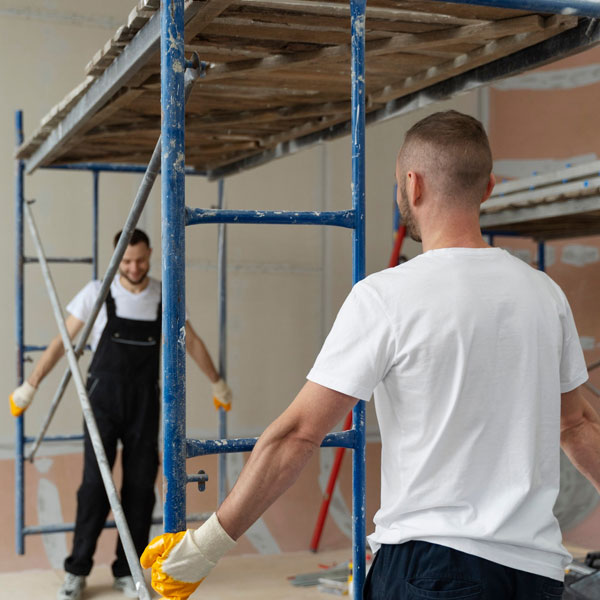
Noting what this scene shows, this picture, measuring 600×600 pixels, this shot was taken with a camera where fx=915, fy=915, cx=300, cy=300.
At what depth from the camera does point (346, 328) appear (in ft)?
5.66

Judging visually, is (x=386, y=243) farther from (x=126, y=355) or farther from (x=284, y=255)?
(x=126, y=355)

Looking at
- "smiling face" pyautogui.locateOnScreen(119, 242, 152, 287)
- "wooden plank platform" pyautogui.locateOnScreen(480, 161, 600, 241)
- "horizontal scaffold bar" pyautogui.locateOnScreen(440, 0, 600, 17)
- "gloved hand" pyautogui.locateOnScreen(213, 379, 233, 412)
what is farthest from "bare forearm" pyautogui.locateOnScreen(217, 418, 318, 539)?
"gloved hand" pyautogui.locateOnScreen(213, 379, 233, 412)

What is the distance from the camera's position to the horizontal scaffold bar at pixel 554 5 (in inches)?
92.0

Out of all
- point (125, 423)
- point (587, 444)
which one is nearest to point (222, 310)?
point (125, 423)

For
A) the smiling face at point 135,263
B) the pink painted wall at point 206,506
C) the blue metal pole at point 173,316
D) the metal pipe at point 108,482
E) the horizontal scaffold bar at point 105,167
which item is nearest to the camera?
the blue metal pole at point 173,316

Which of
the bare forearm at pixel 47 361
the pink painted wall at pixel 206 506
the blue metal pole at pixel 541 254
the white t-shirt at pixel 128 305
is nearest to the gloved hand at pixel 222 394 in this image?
the white t-shirt at pixel 128 305

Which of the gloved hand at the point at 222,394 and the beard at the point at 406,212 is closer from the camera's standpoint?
the beard at the point at 406,212

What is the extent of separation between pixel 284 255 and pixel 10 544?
8.53ft

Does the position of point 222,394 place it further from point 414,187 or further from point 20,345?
point 414,187

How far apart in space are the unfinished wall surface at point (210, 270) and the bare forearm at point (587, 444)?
4146 millimetres

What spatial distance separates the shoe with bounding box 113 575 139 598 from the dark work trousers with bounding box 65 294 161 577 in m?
0.24

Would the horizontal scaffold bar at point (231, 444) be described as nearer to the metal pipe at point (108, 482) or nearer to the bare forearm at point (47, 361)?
the metal pipe at point (108, 482)

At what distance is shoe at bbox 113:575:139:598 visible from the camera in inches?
199

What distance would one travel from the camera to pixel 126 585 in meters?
5.11
